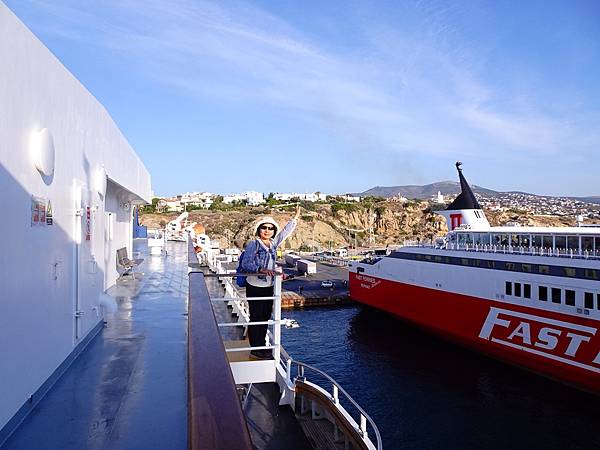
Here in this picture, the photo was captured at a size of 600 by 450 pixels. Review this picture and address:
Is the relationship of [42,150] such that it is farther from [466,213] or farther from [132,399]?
[466,213]

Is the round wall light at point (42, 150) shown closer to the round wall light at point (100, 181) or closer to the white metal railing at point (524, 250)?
the round wall light at point (100, 181)

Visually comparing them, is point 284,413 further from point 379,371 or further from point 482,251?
point 482,251

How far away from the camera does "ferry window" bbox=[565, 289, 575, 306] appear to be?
1346cm

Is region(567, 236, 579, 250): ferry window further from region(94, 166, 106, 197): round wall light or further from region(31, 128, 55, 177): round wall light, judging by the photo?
region(31, 128, 55, 177): round wall light

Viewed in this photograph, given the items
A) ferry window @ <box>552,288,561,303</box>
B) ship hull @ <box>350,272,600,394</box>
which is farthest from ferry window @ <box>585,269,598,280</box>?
ship hull @ <box>350,272,600,394</box>

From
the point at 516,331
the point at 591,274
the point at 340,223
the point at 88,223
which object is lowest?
the point at 516,331

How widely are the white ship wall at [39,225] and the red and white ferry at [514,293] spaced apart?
45.0ft

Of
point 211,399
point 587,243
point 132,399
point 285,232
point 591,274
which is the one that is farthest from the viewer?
point 587,243

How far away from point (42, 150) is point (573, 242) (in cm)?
1642

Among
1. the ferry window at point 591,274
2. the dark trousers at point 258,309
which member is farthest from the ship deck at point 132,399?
the ferry window at point 591,274

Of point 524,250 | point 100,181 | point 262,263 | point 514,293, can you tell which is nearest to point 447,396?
point 514,293

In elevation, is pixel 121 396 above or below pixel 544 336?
above

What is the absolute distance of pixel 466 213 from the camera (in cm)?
2206

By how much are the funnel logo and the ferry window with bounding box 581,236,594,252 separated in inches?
109
